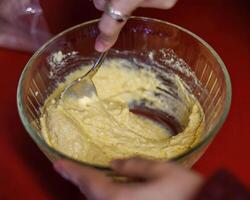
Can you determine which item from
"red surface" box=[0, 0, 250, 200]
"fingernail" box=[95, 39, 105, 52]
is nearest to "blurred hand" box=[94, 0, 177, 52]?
"fingernail" box=[95, 39, 105, 52]

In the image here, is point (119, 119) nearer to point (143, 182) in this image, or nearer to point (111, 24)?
point (111, 24)

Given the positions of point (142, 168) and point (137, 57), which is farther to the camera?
point (137, 57)

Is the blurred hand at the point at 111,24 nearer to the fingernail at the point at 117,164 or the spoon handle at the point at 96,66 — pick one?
the spoon handle at the point at 96,66

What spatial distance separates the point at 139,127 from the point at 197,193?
0.31 meters

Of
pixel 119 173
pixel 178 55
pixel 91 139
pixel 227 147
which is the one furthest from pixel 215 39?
pixel 119 173

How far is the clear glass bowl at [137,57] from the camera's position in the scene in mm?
756

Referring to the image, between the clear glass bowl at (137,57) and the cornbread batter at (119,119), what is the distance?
19 mm

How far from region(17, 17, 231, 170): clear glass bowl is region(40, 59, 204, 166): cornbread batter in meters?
0.02

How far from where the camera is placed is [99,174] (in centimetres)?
54

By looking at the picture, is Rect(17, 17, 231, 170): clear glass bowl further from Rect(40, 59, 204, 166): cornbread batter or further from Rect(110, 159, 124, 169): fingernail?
Rect(110, 159, 124, 169): fingernail

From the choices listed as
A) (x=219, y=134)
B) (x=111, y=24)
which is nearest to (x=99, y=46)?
(x=111, y=24)

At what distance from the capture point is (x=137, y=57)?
0.87 m

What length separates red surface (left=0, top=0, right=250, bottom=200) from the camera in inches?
29.5

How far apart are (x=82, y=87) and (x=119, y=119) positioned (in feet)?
0.28
